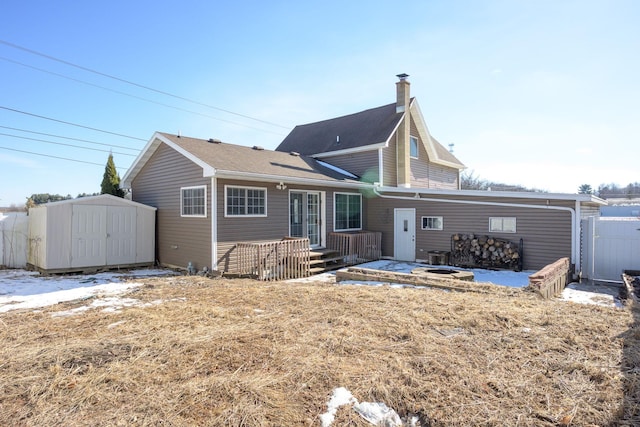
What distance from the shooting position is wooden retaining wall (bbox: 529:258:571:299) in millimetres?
6884

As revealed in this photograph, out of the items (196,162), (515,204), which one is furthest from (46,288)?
(515,204)

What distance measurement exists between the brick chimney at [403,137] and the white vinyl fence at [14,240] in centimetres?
1358

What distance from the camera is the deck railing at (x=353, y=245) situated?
1250 cm

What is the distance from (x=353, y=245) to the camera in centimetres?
1260

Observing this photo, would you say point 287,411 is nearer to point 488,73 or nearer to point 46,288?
point 46,288

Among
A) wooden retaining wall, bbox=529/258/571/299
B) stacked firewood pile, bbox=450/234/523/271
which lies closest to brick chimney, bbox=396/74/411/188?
stacked firewood pile, bbox=450/234/523/271

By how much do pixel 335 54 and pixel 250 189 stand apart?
7.08 meters

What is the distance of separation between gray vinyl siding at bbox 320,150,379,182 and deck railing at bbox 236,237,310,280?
556 cm

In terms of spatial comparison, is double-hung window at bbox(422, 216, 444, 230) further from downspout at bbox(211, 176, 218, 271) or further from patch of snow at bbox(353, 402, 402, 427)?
patch of snow at bbox(353, 402, 402, 427)

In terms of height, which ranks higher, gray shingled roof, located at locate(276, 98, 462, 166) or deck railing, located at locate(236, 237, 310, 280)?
gray shingled roof, located at locate(276, 98, 462, 166)

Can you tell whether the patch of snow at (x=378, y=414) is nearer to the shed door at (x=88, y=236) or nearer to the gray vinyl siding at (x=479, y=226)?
the gray vinyl siding at (x=479, y=226)

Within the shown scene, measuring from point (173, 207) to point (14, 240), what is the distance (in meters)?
5.27

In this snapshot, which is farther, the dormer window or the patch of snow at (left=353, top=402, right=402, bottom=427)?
the dormer window

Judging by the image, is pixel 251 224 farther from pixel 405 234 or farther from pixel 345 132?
pixel 345 132
